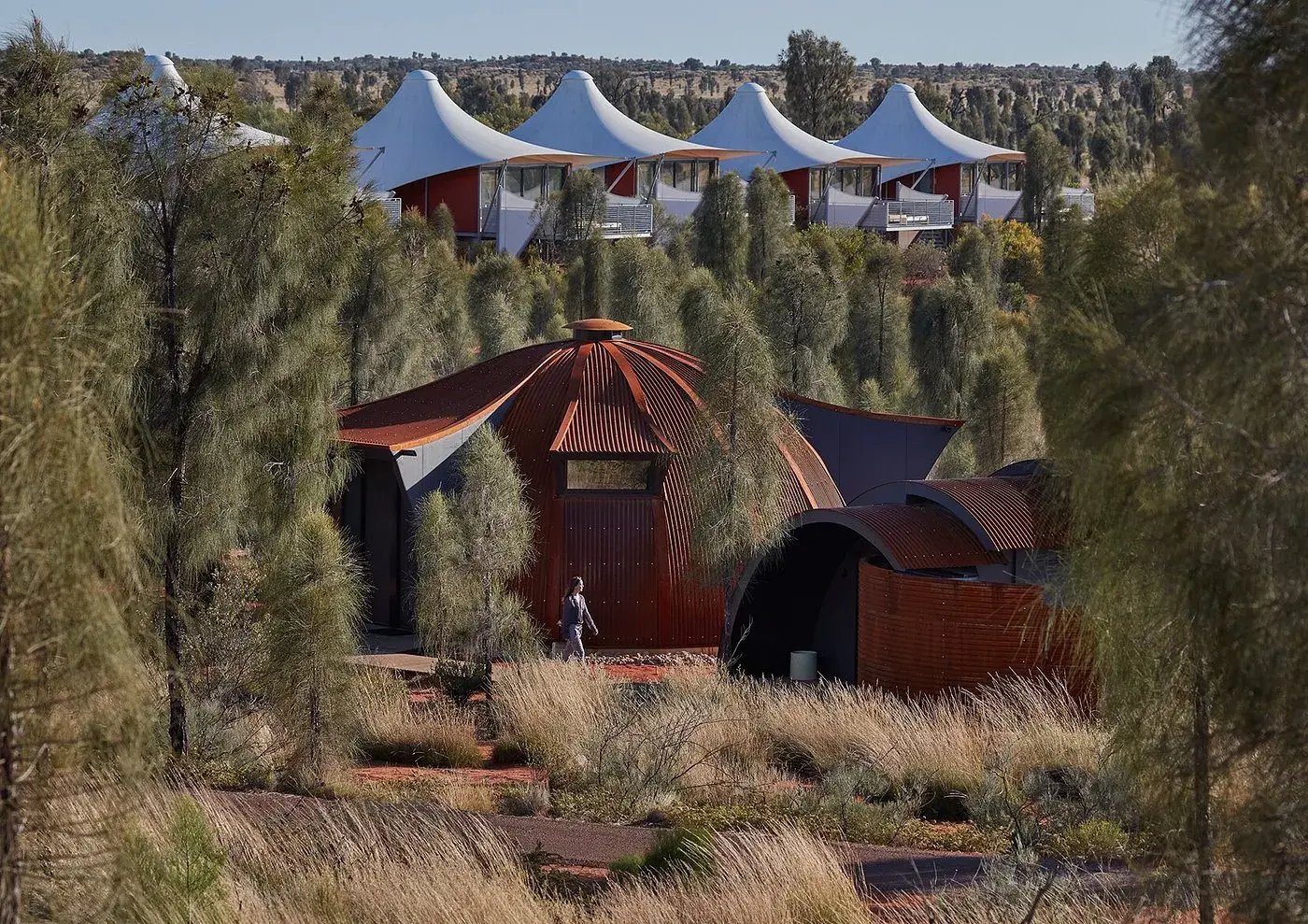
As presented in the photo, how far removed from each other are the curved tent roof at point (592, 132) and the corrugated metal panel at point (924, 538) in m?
43.7

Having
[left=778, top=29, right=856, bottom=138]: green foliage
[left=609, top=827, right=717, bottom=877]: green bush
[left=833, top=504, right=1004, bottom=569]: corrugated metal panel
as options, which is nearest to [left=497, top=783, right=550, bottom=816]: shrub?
[left=609, top=827, right=717, bottom=877]: green bush

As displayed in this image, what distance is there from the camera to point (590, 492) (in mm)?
20406

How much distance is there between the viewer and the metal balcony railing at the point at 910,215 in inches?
2429

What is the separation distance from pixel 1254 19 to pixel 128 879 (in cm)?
389

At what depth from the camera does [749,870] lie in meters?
8.07

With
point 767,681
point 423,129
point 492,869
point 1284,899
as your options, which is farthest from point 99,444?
point 423,129

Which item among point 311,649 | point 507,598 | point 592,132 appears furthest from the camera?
point 592,132

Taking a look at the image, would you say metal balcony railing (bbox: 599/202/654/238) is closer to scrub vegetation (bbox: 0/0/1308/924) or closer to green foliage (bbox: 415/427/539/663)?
scrub vegetation (bbox: 0/0/1308/924)

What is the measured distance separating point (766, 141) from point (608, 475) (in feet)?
150

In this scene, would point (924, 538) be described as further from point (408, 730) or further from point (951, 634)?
point (408, 730)

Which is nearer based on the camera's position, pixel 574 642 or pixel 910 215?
pixel 574 642

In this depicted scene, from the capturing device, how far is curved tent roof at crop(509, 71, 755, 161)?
196 feet

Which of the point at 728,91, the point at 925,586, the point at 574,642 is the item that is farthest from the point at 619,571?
the point at 728,91

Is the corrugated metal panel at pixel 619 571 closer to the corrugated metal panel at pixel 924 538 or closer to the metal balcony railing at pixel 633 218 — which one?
the corrugated metal panel at pixel 924 538
